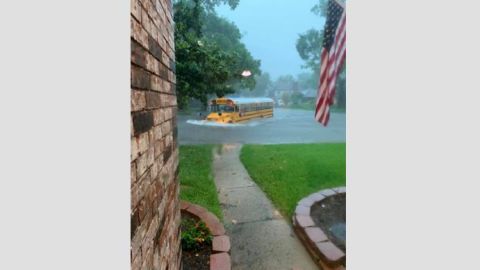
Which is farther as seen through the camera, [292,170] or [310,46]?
[310,46]

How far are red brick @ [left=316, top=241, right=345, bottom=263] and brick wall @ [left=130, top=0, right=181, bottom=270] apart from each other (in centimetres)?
161

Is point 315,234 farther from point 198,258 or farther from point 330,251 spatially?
point 198,258

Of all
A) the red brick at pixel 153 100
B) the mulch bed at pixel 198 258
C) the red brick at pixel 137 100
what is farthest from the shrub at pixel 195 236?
the red brick at pixel 137 100

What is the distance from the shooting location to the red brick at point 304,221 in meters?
3.27

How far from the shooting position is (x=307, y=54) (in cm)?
2691

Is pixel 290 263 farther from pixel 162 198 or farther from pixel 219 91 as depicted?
pixel 219 91

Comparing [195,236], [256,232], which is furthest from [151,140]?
[256,232]

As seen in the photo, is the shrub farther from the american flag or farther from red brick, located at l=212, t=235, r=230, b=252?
the american flag

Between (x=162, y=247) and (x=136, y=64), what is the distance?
89cm

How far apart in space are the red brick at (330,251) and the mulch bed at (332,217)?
0.13m

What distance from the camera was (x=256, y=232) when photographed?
332 cm

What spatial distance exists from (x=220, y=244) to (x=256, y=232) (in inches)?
31.5

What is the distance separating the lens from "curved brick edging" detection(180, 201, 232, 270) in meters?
2.39

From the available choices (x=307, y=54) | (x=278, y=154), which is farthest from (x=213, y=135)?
(x=307, y=54)
